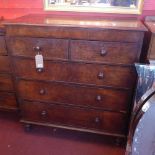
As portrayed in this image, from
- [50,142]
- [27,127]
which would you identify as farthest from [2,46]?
[50,142]

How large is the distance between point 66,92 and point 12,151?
72cm

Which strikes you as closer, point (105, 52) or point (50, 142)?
point (105, 52)

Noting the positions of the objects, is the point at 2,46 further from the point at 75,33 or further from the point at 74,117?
the point at 74,117

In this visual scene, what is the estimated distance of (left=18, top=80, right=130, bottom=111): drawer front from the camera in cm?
150

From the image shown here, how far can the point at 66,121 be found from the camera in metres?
1.72

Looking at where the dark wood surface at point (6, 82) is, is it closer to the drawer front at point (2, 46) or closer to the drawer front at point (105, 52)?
the drawer front at point (2, 46)

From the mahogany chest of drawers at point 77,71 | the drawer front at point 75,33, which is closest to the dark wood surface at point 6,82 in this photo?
the mahogany chest of drawers at point 77,71

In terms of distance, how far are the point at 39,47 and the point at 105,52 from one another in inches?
19.3

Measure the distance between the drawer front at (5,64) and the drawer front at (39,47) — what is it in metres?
0.21

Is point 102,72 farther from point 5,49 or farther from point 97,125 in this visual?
point 5,49

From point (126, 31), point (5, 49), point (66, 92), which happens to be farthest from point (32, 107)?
Result: point (126, 31)

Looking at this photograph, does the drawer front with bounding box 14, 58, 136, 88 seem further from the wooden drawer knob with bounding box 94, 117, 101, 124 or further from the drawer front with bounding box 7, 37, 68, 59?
the wooden drawer knob with bounding box 94, 117, 101, 124

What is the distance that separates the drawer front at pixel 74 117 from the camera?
1601 mm

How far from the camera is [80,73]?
1476 millimetres
